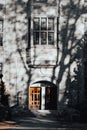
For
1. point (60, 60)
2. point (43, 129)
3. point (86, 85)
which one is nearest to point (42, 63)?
point (60, 60)

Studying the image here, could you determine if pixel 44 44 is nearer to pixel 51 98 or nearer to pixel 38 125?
pixel 51 98

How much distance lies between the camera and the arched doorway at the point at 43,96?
3516 centimetres

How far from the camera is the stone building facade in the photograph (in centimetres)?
3478

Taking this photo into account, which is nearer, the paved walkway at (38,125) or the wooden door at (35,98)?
the paved walkway at (38,125)

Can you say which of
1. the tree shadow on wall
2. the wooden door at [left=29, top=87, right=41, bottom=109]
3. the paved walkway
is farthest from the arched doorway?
the paved walkway

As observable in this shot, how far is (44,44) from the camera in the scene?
3478cm

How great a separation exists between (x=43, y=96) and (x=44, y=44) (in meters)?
3.77

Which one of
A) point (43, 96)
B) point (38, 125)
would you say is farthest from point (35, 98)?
point (38, 125)

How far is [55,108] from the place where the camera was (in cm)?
3516

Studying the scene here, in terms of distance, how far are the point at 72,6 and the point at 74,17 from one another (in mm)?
807

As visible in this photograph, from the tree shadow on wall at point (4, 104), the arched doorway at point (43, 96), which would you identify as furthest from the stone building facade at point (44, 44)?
the tree shadow on wall at point (4, 104)

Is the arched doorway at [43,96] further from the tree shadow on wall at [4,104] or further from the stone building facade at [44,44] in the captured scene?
the tree shadow on wall at [4,104]

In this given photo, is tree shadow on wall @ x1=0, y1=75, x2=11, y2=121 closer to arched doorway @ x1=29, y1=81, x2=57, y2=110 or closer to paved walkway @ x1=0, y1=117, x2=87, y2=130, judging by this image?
paved walkway @ x1=0, y1=117, x2=87, y2=130

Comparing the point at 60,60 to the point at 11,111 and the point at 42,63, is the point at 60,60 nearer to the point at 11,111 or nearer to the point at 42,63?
the point at 42,63
